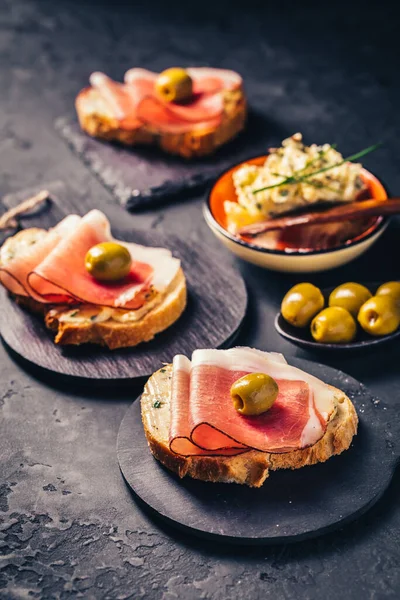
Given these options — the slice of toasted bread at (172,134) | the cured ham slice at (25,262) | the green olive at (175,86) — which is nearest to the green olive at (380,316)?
the cured ham slice at (25,262)

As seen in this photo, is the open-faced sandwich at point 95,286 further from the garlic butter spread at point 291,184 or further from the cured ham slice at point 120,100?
the cured ham slice at point 120,100

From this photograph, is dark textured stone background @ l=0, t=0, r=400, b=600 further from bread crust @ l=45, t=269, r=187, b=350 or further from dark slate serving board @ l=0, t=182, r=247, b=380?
bread crust @ l=45, t=269, r=187, b=350

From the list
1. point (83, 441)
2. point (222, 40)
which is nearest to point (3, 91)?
point (222, 40)

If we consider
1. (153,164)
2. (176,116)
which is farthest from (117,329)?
(176,116)

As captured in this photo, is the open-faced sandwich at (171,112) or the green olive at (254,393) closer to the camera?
the green olive at (254,393)

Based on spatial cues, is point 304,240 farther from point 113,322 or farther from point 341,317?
point 113,322

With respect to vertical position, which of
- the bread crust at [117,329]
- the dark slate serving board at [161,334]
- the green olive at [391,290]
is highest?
the green olive at [391,290]
